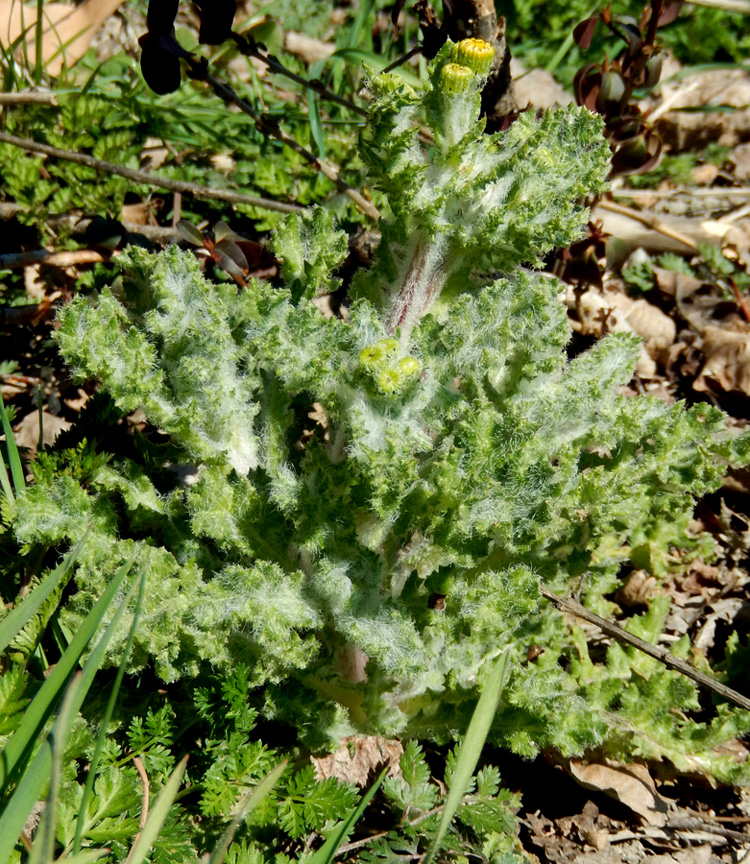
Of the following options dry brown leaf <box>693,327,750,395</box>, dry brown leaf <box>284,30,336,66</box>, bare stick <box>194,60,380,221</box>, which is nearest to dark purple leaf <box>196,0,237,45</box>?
bare stick <box>194,60,380,221</box>

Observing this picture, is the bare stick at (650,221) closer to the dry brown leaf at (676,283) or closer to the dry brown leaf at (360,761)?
the dry brown leaf at (676,283)

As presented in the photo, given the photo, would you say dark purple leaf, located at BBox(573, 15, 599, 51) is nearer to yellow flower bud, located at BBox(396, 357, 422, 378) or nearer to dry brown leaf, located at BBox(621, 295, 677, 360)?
dry brown leaf, located at BBox(621, 295, 677, 360)

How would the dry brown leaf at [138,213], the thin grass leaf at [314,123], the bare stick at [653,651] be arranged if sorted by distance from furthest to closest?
the dry brown leaf at [138,213] → the thin grass leaf at [314,123] → the bare stick at [653,651]

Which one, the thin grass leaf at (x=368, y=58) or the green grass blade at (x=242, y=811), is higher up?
the thin grass leaf at (x=368, y=58)

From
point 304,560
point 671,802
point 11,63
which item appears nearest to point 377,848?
point 304,560

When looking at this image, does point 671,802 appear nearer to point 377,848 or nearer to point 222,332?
point 377,848

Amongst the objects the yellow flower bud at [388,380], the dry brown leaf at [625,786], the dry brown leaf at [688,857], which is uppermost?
the yellow flower bud at [388,380]

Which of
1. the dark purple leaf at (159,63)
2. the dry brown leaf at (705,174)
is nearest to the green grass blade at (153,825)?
the dark purple leaf at (159,63)

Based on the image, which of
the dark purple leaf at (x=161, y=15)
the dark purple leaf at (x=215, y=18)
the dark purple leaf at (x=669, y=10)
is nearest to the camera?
the dark purple leaf at (x=161, y=15)
